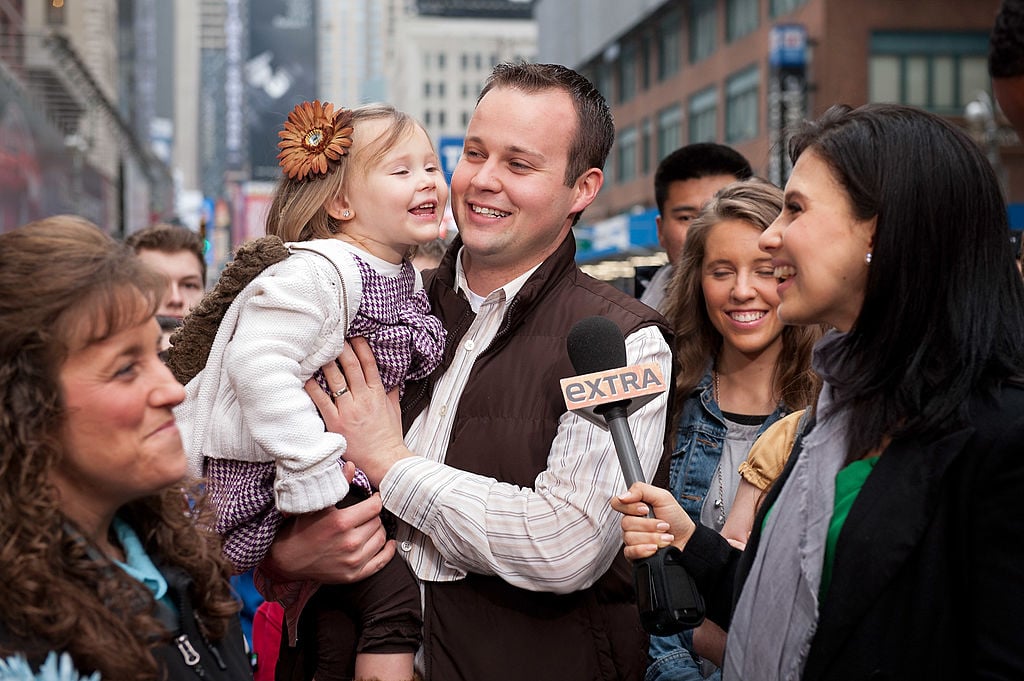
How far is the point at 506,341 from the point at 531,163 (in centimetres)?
57

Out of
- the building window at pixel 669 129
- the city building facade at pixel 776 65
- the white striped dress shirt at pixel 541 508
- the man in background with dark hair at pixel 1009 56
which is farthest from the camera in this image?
the building window at pixel 669 129

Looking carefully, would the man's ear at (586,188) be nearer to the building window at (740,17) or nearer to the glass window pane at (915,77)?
the glass window pane at (915,77)

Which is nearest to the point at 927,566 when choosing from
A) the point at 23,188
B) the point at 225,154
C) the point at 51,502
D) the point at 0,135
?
the point at 51,502

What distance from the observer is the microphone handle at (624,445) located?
304cm

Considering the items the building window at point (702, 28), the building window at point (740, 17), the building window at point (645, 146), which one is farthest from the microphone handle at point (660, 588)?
the building window at point (645, 146)

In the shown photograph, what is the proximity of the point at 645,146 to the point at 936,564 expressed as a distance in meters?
59.1

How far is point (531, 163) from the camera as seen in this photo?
4016mm

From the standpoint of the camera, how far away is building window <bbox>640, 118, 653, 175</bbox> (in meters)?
60.1

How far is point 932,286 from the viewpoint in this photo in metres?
2.73

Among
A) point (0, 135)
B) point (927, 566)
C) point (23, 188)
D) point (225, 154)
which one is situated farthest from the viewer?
point (225, 154)

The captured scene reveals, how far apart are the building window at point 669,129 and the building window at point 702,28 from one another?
3.01 meters

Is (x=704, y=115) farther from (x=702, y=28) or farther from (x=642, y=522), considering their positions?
(x=642, y=522)

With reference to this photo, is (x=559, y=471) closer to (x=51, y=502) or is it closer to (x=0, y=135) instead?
(x=51, y=502)

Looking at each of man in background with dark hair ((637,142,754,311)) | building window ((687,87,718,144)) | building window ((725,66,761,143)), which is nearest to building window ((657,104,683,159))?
building window ((687,87,718,144))
